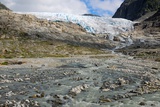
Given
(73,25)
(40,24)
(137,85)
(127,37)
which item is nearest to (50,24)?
(40,24)

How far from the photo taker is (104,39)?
560 ft

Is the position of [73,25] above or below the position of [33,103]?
above

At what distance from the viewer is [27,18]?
166750 mm

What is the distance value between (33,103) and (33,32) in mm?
126341

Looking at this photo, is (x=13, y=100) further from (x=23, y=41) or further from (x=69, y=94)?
(x=23, y=41)

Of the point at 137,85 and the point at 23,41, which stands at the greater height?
the point at 23,41

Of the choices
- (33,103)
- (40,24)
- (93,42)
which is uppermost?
(40,24)

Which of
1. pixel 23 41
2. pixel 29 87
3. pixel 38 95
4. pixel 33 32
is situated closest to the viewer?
pixel 38 95

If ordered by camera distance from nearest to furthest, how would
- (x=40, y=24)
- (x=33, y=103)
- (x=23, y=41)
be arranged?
(x=33, y=103)
(x=23, y=41)
(x=40, y=24)

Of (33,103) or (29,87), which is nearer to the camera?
(33,103)

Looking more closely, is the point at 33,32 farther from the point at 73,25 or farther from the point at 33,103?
the point at 33,103

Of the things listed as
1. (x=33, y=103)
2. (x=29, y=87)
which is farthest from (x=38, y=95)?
(x=29, y=87)

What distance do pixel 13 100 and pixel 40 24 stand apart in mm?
138111

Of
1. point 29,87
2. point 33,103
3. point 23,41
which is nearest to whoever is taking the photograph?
point 33,103
